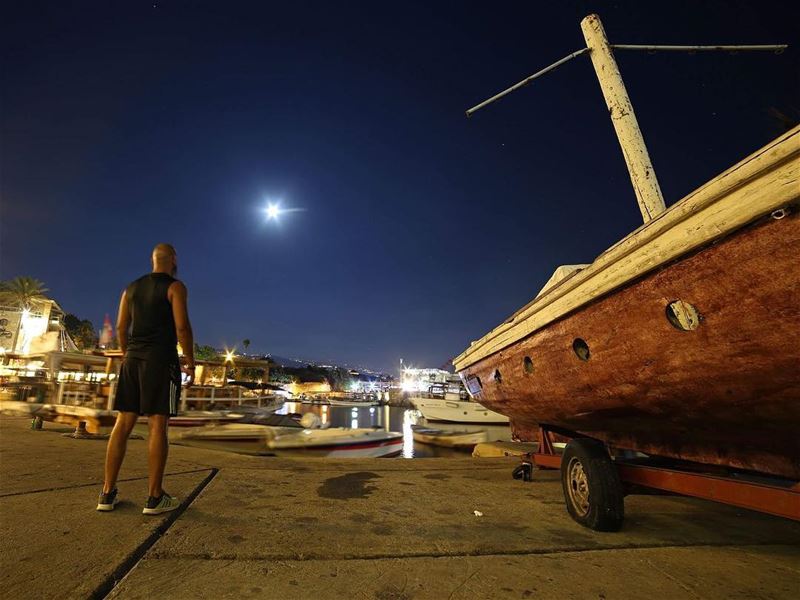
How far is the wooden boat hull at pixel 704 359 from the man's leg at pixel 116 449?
11.1ft

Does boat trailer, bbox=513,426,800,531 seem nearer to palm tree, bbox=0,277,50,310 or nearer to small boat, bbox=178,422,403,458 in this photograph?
small boat, bbox=178,422,403,458

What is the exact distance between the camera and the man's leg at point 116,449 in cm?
245

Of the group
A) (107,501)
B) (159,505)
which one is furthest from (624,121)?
(107,501)

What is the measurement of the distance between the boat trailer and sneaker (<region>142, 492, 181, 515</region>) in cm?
285

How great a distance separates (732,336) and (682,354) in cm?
31

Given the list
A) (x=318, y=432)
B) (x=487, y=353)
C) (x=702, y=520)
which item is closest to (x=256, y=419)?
(x=318, y=432)

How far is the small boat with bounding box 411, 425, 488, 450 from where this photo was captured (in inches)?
730

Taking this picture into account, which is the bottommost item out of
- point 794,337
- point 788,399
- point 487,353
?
point 788,399

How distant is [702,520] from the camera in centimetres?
297

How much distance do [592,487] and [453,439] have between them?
17.8 meters

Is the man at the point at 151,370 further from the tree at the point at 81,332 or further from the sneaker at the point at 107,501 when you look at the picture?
the tree at the point at 81,332

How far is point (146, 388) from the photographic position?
8.39 ft

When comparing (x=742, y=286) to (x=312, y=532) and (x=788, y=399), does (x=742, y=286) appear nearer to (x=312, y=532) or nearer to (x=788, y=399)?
(x=788, y=399)

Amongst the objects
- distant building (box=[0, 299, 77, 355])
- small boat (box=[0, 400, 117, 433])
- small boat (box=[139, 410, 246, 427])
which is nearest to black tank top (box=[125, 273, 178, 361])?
small boat (box=[0, 400, 117, 433])
